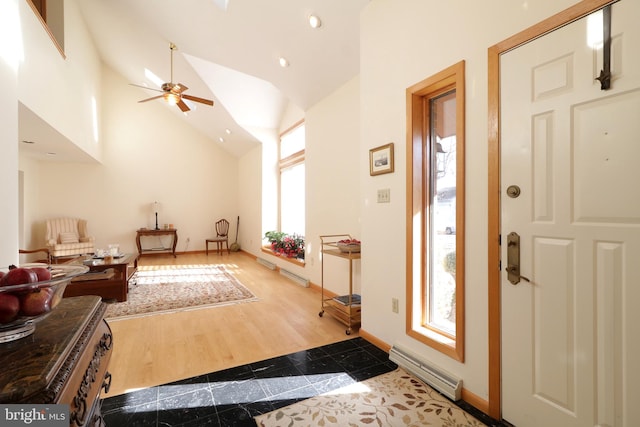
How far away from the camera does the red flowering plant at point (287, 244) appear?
5348 millimetres

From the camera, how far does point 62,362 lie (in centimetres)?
68

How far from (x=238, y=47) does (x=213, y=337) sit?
3.40m

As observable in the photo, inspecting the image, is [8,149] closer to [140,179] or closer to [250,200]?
[250,200]

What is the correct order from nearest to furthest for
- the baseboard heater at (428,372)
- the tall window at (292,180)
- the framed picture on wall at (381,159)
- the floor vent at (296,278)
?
1. the baseboard heater at (428,372)
2. the framed picture on wall at (381,159)
3. the floor vent at (296,278)
4. the tall window at (292,180)

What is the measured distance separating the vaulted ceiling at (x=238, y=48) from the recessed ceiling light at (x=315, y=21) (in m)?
0.04

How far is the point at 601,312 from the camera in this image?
130cm

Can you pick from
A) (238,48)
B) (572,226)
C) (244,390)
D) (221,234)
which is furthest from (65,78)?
(572,226)

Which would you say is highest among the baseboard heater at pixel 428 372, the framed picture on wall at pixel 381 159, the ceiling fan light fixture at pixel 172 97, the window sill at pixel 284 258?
the ceiling fan light fixture at pixel 172 97

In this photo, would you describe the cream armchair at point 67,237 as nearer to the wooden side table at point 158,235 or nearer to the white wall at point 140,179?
the white wall at point 140,179

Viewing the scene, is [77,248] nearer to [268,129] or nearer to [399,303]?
[268,129]

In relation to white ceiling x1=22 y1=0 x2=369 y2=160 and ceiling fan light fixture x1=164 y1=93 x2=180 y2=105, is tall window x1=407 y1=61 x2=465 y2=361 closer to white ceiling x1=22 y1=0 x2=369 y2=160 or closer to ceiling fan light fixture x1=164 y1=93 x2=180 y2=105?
white ceiling x1=22 y1=0 x2=369 y2=160

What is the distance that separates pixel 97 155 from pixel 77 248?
203cm

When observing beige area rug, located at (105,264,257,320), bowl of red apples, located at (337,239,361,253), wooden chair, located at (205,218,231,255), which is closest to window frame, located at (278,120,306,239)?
beige area rug, located at (105,264,257,320)

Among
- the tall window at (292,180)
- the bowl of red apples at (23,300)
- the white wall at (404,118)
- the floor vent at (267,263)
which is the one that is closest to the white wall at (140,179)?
the floor vent at (267,263)
